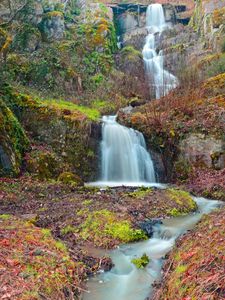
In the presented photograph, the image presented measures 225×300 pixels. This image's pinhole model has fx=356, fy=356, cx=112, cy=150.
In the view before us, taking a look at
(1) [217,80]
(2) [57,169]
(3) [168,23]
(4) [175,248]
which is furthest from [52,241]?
(3) [168,23]

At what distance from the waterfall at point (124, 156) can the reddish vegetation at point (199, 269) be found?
950cm

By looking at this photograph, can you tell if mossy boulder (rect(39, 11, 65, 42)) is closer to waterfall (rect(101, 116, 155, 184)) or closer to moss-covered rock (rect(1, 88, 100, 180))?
moss-covered rock (rect(1, 88, 100, 180))

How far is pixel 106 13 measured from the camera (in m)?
30.7

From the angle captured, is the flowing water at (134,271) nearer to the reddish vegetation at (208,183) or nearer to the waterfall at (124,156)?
the reddish vegetation at (208,183)

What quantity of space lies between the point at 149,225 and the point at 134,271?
7.41 ft

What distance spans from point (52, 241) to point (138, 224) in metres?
2.53

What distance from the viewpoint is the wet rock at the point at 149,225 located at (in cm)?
809

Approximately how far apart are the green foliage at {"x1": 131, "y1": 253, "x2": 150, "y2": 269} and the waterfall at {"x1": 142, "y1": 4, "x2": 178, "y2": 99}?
42.6 feet

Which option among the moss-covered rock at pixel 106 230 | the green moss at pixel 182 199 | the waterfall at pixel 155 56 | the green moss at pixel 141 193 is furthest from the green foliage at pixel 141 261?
the waterfall at pixel 155 56

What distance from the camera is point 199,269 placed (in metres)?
4.60

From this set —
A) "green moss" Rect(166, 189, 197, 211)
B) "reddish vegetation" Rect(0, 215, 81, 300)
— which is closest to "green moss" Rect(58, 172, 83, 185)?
"green moss" Rect(166, 189, 197, 211)

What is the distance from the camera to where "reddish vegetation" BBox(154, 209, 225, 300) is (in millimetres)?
4027

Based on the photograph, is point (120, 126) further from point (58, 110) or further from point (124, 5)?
point (124, 5)

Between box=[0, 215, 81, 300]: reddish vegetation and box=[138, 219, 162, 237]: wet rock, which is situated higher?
box=[0, 215, 81, 300]: reddish vegetation
